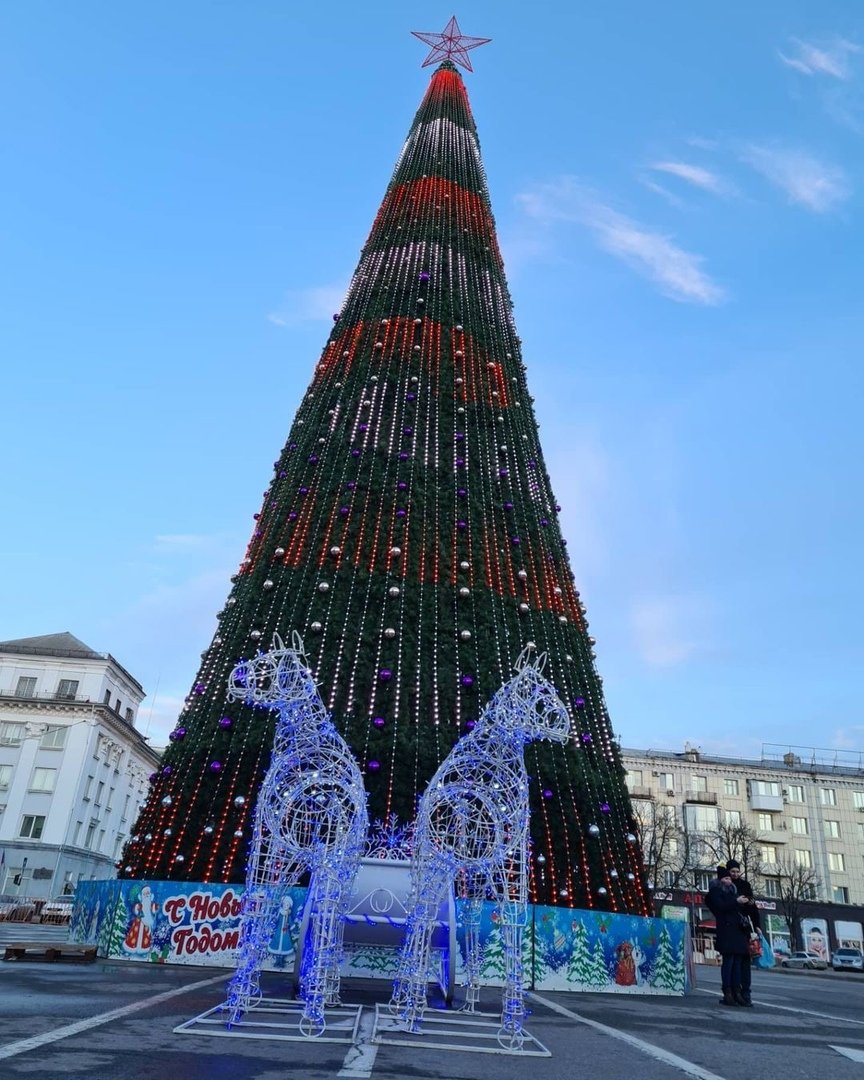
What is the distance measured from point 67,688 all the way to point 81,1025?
168ft

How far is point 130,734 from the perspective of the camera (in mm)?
57062

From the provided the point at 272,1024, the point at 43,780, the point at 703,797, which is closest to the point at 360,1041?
the point at 272,1024

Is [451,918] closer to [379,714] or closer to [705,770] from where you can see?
[379,714]

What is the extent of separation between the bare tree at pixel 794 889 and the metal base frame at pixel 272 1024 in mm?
51867

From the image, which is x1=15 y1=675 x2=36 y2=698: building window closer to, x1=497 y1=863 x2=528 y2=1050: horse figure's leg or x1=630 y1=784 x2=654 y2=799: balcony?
x1=630 y1=784 x2=654 y2=799: balcony

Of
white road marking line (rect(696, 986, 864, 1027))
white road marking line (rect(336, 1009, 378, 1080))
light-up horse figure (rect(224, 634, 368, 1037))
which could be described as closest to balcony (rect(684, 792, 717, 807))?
white road marking line (rect(696, 986, 864, 1027))

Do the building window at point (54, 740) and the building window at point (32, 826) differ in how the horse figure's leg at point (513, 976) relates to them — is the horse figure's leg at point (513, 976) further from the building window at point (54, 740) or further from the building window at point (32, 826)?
the building window at point (54, 740)

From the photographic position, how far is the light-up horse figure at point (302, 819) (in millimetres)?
6523

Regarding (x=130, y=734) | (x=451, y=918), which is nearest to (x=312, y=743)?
(x=451, y=918)

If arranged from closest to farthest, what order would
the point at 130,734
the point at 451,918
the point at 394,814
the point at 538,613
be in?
the point at 451,918 < the point at 394,814 < the point at 538,613 < the point at 130,734

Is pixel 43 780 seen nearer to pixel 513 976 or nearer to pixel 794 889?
pixel 794 889

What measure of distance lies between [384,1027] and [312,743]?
7.37ft

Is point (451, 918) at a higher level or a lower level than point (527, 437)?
lower

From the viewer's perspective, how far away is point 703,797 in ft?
185
